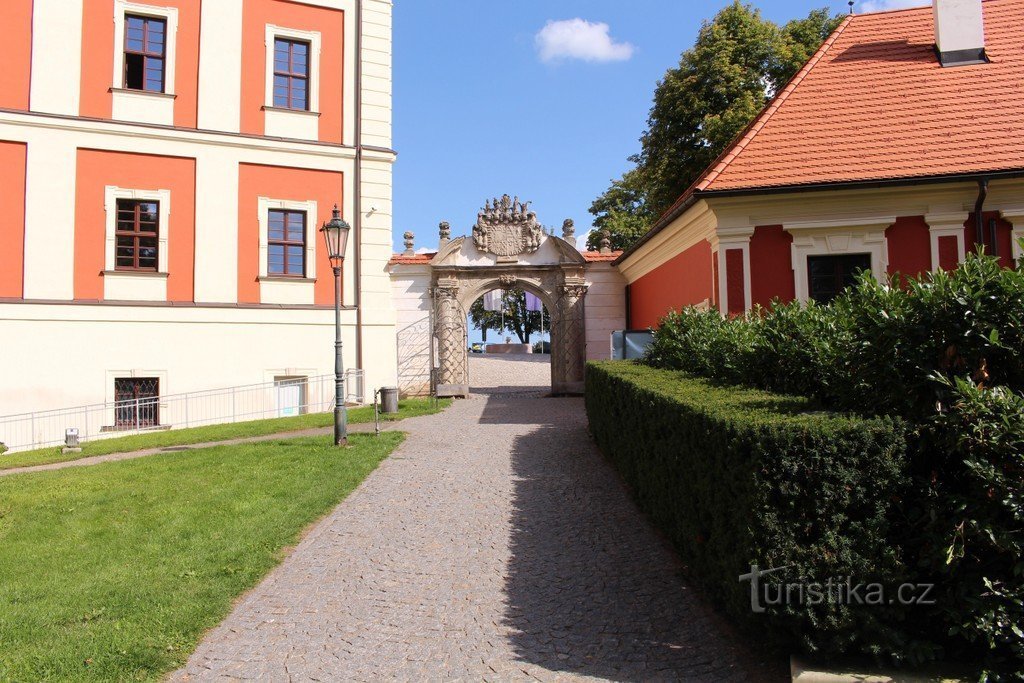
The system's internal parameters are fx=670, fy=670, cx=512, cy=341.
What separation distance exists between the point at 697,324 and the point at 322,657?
6857 mm

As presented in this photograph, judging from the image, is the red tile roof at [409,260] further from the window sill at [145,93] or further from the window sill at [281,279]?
the window sill at [145,93]

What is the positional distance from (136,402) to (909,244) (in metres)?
16.5

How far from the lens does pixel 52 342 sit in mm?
15086

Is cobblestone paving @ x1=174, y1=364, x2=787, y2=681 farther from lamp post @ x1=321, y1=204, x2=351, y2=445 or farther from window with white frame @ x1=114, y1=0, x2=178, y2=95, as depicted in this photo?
window with white frame @ x1=114, y1=0, x2=178, y2=95

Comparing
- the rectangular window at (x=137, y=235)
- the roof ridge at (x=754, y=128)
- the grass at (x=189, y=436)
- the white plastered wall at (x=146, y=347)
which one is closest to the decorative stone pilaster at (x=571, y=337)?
the grass at (x=189, y=436)

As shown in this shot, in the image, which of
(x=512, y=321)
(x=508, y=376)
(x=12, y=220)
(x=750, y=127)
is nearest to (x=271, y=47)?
(x=12, y=220)

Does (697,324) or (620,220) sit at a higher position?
(620,220)

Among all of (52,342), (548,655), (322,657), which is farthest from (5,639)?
(52,342)

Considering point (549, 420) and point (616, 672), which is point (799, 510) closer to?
point (616, 672)

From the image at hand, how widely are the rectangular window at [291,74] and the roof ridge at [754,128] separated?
10.5 m

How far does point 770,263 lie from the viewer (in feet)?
39.7

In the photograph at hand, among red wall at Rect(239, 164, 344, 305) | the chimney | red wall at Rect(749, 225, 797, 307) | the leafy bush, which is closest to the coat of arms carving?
red wall at Rect(239, 164, 344, 305)

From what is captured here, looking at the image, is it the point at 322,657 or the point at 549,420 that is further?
the point at 549,420

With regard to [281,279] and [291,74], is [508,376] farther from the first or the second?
[291,74]
